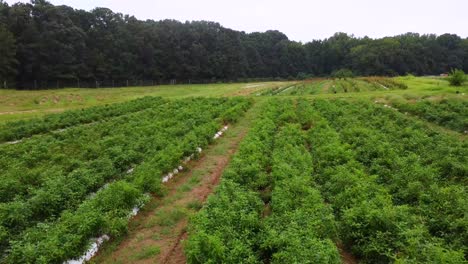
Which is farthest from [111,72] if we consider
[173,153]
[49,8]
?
[173,153]

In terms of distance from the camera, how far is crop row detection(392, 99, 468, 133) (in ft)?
84.8

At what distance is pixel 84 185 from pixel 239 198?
19.5ft

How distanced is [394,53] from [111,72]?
3330 inches

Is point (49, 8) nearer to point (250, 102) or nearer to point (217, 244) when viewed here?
point (250, 102)

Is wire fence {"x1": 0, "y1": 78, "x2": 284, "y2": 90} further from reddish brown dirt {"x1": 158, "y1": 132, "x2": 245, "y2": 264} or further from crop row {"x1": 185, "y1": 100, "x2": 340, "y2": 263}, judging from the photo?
crop row {"x1": 185, "y1": 100, "x2": 340, "y2": 263}

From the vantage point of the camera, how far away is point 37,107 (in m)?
42.1

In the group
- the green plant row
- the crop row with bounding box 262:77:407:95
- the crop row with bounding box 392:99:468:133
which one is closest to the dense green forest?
the crop row with bounding box 262:77:407:95

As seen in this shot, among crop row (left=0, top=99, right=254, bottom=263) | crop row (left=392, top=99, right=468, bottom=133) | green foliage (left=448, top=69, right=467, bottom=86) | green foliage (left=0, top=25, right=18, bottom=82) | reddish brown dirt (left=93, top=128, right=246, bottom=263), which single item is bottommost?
reddish brown dirt (left=93, top=128, right=246, bottom=263)

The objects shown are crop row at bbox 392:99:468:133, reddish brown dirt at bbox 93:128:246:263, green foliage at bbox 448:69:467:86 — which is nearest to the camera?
reddish brown dirt at bbox 93:128:246:263

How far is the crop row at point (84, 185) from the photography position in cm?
1002

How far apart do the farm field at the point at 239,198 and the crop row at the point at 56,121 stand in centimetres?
362

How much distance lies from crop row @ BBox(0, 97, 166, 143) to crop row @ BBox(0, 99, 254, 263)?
3255 millimetres

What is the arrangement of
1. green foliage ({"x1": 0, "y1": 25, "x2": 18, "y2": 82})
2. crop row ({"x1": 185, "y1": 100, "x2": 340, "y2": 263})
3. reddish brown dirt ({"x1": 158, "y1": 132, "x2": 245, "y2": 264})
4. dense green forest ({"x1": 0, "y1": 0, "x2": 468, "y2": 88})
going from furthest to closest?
dense green forest ({"x1": 0, "y1": 0, "x2": 468, "y2": 88}), green foliage ({"x1": 0, "y1": 25, "x2": 18, "y2": 82}), reddish brown dirt ({"x1": 158, "y1": 132, "x2": 245, "y2": 264}), crop row ({"x1": 185, "y1": 100, "x2": 340, "y2": 263})

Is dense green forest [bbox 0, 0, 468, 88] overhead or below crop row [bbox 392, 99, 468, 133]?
overhead
